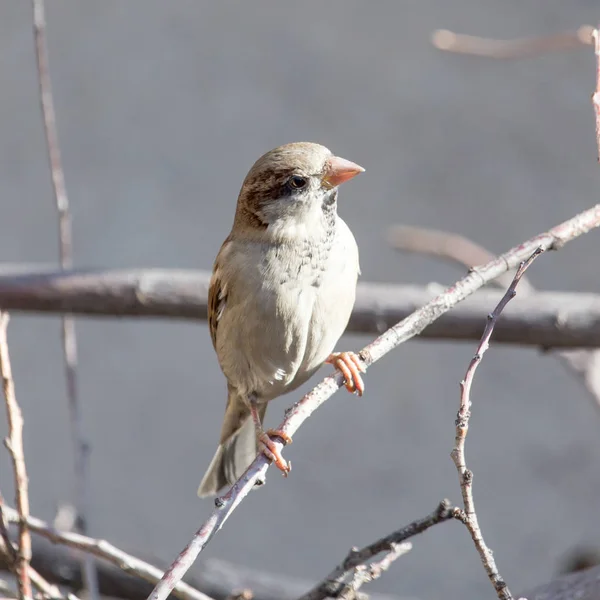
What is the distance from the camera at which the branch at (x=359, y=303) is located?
225 centimetres

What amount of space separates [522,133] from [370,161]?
748 millimetres

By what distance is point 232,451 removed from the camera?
2295 mm

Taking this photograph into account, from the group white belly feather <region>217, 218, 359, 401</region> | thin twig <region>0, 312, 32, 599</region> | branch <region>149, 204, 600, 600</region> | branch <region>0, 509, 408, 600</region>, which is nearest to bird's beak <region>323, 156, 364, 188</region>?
white belly feather <region>217, 218, 359, 401</region>

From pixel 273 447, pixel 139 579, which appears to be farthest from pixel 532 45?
pixel 139 579

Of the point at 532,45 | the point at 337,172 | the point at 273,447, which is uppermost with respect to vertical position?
the point at 532,45

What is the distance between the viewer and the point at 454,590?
15.1 feet

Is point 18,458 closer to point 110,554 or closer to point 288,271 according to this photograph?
point 110,554

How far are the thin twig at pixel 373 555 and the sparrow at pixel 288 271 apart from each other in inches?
15.3

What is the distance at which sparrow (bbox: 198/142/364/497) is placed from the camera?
1.93 meters

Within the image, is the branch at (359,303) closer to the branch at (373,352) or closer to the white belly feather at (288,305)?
the white belly feather at (288,305)

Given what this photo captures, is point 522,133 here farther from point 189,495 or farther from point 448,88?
point 189,495

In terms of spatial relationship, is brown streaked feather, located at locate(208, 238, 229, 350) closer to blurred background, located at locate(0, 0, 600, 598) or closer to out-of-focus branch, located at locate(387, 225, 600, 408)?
out-of-focus branch, located at locate(387, 225, 600, 408)

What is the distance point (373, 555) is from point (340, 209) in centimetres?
343

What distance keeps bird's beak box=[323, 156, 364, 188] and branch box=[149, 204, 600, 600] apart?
1.24 ft
